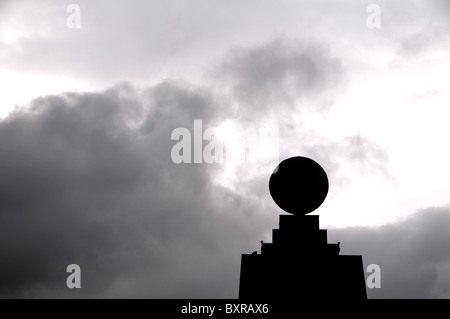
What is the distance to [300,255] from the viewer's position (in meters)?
22.7

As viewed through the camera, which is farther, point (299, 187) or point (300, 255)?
point (299, 187)

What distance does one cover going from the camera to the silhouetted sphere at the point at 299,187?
2297cm

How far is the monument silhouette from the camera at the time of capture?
22.4 meters

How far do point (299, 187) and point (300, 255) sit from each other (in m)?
3.23

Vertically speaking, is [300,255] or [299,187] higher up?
[299,187]

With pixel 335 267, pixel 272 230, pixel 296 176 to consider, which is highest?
pixel 296 176

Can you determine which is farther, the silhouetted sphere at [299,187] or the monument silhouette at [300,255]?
the silhouetted sphere at [299,187]

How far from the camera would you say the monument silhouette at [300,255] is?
22359 millimetres

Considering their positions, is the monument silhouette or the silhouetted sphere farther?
the silhouetted sphere
